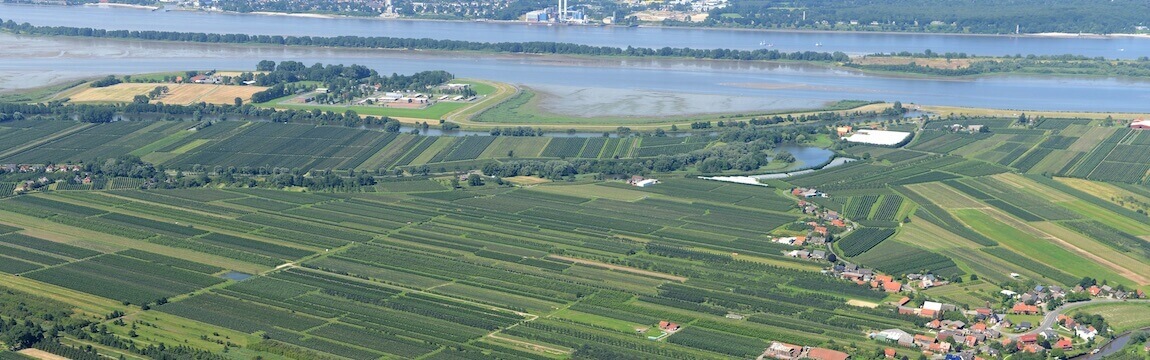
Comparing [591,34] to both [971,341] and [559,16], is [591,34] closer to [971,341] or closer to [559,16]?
[559,16]

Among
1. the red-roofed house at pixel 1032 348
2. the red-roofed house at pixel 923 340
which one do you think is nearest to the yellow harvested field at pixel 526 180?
the red-roofed house at pixel 923 340

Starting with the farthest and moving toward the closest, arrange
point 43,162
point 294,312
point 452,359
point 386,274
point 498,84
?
point 498,84, point 43,162, point 386,274, point 294,312, point 452,359

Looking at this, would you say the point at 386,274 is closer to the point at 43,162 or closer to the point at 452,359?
the point at 452,359

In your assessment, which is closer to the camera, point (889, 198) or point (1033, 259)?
point (1033, 259)

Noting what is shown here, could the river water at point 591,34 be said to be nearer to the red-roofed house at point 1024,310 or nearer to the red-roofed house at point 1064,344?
the red-roofed house at point 1024,310

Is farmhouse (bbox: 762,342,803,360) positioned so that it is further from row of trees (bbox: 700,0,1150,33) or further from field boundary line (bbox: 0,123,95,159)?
row of trees (bbox: 700,0,1150,33)

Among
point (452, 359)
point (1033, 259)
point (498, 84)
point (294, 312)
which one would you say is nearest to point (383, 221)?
point (294, 312)

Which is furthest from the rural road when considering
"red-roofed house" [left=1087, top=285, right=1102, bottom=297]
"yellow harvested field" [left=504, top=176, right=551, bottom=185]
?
"yellow harvested field" [left=504, top=176, right=551, bottom=185]

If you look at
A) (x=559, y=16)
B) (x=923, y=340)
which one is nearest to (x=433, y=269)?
(x=923, y=340)
